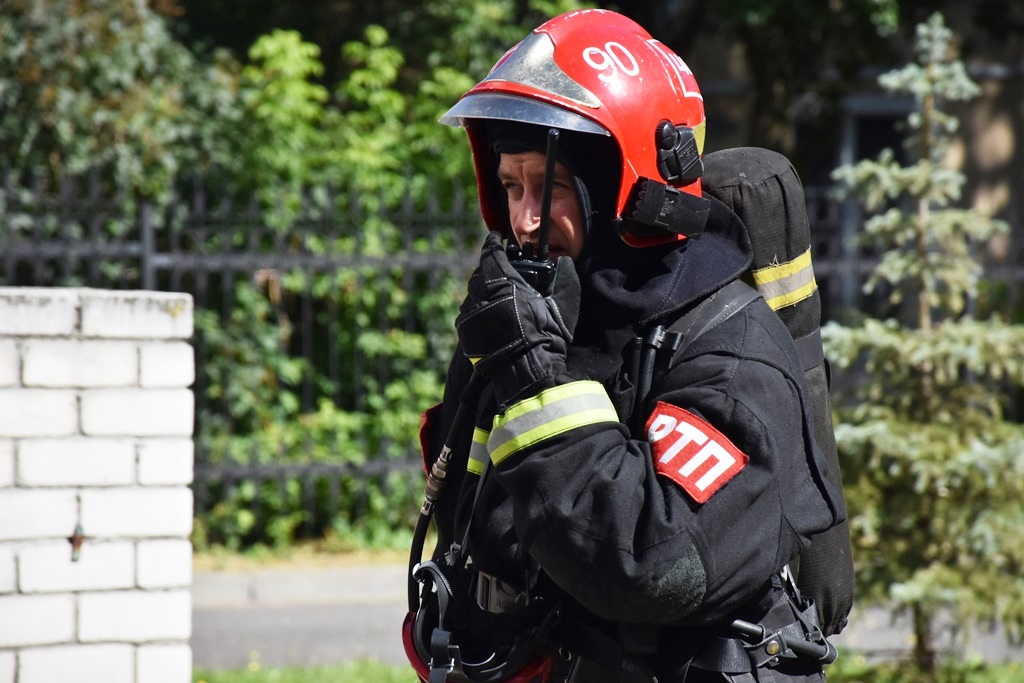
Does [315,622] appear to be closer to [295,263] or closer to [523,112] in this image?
[295,263]

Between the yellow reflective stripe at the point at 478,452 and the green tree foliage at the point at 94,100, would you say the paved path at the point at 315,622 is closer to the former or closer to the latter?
the green tree foliage at the point at 94,100

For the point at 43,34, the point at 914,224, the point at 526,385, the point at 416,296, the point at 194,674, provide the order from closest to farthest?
1. the point at 526,385
2. the point at 914,224
3. the point at 194,674
4. the point at 43,34
5. the point at 416,296

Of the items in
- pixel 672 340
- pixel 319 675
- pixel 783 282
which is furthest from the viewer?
pixel 319 675

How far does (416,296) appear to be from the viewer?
7.28 meters

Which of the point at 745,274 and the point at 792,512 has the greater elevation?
the point at 745,274

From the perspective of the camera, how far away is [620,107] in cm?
204

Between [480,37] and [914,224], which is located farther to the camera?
[480,37]

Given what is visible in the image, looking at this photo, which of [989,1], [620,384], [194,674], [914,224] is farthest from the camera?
[989,1]

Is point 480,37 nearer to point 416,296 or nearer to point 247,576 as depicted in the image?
point 416,296

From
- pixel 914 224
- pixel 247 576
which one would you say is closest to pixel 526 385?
pixel 914 224

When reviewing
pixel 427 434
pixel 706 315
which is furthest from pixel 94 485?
pixel 706 315

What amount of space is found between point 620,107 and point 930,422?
331 centimetres

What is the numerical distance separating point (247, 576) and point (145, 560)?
234 centimetres

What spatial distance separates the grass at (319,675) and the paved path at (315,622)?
6.5 inches
